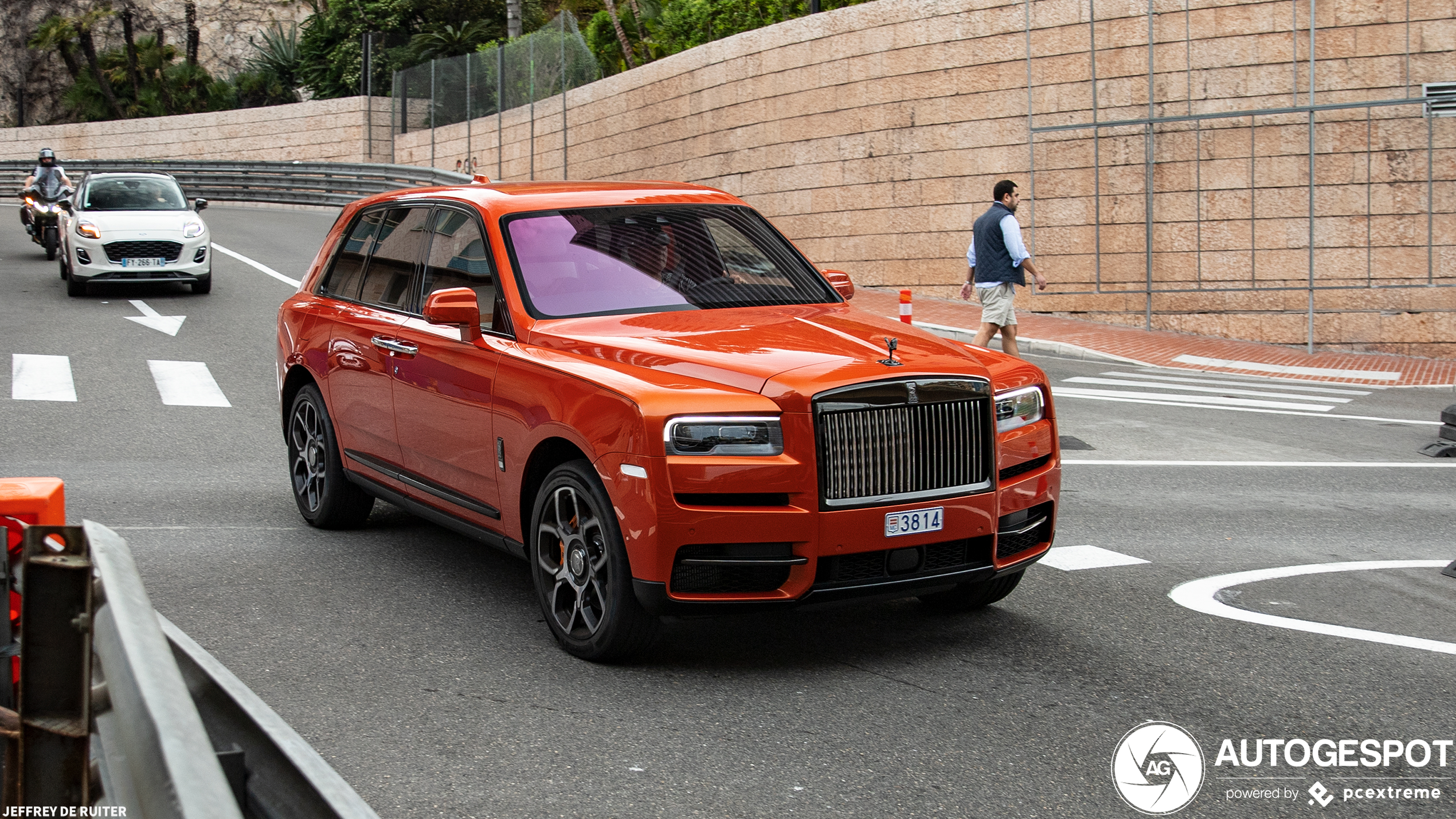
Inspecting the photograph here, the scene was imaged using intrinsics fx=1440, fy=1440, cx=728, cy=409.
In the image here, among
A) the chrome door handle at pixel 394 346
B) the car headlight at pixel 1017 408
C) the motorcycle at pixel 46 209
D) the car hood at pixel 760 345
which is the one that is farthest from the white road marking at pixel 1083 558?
the motorcycle at pixel 46 209

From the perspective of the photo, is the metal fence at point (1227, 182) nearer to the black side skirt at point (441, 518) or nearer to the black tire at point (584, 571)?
the black side skirt at point (441, 518)

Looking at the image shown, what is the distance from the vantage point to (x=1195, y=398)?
1389 centimetres

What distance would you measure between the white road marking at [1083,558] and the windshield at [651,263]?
5.59 ft

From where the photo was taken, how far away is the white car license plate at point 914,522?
5.08 metres

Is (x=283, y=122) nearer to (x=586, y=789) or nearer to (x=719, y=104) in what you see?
(x=719, y=104)

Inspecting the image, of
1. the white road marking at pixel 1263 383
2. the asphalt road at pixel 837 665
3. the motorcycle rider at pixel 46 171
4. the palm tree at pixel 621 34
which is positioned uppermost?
the palm tree at pixel 621 34

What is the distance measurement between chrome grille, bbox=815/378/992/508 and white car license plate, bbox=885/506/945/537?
0.18 ft

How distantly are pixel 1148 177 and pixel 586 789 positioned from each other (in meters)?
16.9

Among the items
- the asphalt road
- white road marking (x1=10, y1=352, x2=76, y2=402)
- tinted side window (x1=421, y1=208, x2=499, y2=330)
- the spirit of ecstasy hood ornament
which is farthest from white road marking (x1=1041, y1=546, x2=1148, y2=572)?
white road marking (x1=10, y1=352, x2=76, y2=402)

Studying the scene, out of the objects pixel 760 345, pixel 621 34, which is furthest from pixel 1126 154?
pixel 621 34

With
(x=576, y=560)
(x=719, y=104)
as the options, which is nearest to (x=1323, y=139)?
(x=719, y=104)

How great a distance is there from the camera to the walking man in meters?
13.7

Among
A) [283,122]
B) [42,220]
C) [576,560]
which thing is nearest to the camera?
[576,560]

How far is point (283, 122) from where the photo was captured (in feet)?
159
